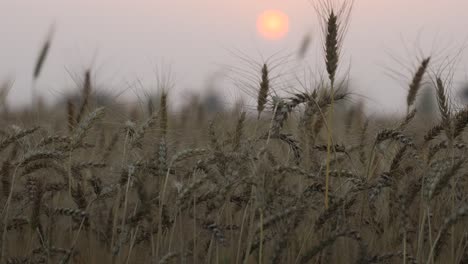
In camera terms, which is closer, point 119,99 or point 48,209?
point 48,209

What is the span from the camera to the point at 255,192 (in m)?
2.69

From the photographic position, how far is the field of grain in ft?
8.80

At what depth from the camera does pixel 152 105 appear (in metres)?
4.12

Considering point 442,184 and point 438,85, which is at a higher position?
point 438,85

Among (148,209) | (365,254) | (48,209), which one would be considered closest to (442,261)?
(365,254)

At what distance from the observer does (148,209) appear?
2.47 m

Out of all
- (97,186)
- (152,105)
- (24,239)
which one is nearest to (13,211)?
(24,239)

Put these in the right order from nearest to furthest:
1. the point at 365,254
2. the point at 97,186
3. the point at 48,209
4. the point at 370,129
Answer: the point at 365,254
the point at 48,209
the point at 97,186
the point at 370,129

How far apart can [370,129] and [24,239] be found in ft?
6.42

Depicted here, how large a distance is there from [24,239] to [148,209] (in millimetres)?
1344

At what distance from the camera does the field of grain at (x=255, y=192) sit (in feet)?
8.80

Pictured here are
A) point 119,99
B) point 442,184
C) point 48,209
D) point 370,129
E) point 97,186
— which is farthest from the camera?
point 119,99

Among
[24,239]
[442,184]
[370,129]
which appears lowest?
[24,239]

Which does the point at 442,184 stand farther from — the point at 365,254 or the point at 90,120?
the point at 90,120
